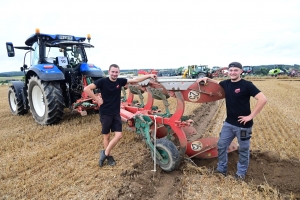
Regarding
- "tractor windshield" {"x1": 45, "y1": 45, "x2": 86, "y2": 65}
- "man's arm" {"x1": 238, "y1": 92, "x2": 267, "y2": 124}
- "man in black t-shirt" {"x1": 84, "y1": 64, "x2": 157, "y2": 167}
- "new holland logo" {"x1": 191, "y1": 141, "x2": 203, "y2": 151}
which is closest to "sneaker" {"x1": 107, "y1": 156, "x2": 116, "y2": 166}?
"man in black t-shirt" {"x1": 84, "y1": 64, "x2": 157, "y2": 167}

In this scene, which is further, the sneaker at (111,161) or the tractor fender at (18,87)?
the tractor fender at (18,87)

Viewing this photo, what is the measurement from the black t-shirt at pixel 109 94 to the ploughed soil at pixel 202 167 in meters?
0.85

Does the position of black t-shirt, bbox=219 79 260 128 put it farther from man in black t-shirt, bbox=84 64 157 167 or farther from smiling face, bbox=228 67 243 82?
man in black t-shirt, bbox=84 64 157 167

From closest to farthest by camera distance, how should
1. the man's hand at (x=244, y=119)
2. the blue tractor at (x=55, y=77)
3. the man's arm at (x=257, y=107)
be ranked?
the man's arm at (x=257, y=107) → the man's hand at (x=244, y=119) → the blue tractor at (x=55, y=77)

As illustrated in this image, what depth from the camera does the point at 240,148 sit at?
2912 millimetres

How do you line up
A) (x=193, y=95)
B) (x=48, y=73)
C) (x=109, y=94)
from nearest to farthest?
(x=193, y=95), (x=109, y=94), (x=48, y=73)

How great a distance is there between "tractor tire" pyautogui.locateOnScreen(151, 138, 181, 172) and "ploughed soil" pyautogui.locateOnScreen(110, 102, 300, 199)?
0.36 ft

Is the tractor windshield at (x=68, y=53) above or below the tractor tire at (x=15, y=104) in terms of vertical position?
above

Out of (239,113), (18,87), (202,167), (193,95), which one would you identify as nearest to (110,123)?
(193,95)

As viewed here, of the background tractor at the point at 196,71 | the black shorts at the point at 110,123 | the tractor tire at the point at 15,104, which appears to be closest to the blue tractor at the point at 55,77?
the tractor tire at the point at 15,104

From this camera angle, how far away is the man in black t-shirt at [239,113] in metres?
2.71

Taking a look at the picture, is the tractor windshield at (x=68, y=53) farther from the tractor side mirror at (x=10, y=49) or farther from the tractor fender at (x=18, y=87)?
the tractor fender at (x=18, y=87)

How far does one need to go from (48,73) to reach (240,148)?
4238 mm

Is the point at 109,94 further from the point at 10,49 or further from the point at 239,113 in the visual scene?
the point at 10,49
